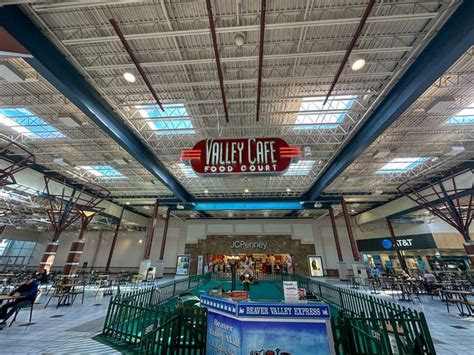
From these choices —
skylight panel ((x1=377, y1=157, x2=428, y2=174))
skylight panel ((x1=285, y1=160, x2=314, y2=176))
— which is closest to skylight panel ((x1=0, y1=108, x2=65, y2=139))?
skylight panel ((x1=285, y1=160, x2=314, y2=176))

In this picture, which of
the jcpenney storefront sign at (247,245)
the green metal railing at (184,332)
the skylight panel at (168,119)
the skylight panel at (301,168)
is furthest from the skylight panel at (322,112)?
the jcpenney storefront sign at (247,245)

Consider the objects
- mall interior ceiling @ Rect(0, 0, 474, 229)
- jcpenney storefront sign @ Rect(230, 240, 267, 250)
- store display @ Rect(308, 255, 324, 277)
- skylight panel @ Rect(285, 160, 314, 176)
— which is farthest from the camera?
jcpenney storefront sign @ Rect(230, 240, 267, 250)

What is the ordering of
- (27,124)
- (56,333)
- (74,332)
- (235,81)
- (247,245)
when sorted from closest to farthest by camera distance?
1. (56,333)
2. (74,332)
3. (235,81)
4. (27,124)
5. (247,245)

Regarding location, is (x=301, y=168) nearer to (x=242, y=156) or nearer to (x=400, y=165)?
(x=400, y=165)

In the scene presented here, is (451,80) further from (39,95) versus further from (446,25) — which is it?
(39,95)

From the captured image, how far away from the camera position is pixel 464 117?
907 cm

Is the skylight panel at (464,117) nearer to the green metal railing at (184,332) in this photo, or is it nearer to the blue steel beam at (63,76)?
the green metal railing at (184,332)

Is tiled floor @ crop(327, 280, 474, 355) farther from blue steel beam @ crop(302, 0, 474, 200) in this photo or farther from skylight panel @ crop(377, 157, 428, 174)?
skylight panel @ crop(377, 157, 428, 174)

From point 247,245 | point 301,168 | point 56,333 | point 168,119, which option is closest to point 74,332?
point 56,333

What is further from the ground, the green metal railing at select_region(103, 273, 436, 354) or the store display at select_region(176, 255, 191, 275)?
the store display at select_region(176, 255, 191, 275)

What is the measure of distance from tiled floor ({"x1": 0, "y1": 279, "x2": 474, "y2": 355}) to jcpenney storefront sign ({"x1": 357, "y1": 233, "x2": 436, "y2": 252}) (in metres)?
14.1

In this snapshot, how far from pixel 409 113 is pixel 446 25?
389cm

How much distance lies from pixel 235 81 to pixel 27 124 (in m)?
9.90

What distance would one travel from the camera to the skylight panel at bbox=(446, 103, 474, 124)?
8708mm
